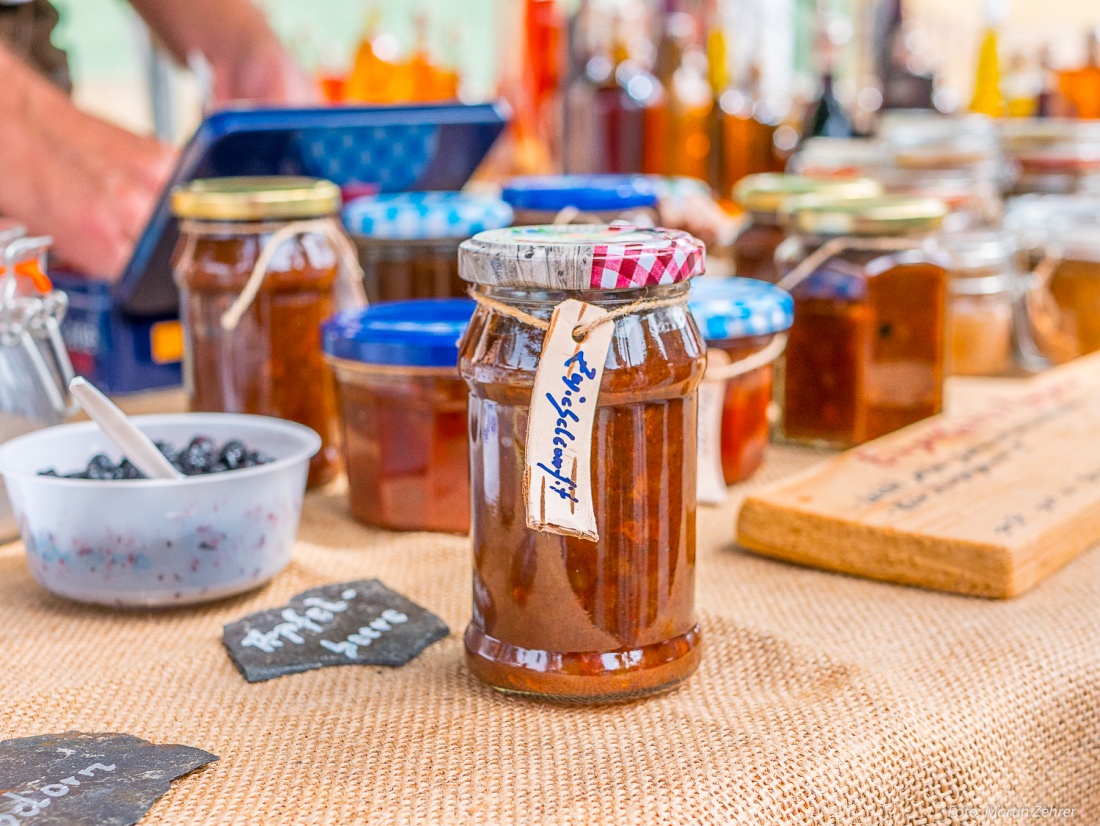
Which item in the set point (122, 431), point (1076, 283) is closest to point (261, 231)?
point (122, 431)

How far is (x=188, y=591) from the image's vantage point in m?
0.83

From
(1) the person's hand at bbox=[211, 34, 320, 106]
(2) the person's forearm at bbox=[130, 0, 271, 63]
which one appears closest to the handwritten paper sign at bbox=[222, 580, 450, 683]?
(1) the person's hand at bbox=[211, 34, 320, 106]

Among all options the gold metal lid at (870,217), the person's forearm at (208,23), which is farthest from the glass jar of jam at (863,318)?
the person's forearm at (208,23)

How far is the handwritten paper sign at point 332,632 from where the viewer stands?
0.76 m

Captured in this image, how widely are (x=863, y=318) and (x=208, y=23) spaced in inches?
43.8

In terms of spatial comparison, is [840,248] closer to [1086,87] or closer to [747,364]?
[747,364]

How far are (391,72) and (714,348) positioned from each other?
137 cm

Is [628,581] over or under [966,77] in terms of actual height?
under

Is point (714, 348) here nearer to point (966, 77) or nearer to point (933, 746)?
point (933, 746)

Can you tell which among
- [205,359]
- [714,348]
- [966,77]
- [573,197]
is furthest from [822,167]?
[966,77]

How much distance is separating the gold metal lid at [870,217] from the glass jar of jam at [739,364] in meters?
0.09

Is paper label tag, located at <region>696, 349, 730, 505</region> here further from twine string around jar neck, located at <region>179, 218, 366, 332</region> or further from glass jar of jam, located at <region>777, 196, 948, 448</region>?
twine string around jar neck, located at <region>179, 218, 366, 332</region>

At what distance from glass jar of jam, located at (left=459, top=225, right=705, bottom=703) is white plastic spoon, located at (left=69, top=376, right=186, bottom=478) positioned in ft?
0.78

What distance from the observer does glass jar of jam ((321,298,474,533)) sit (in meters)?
0.97
